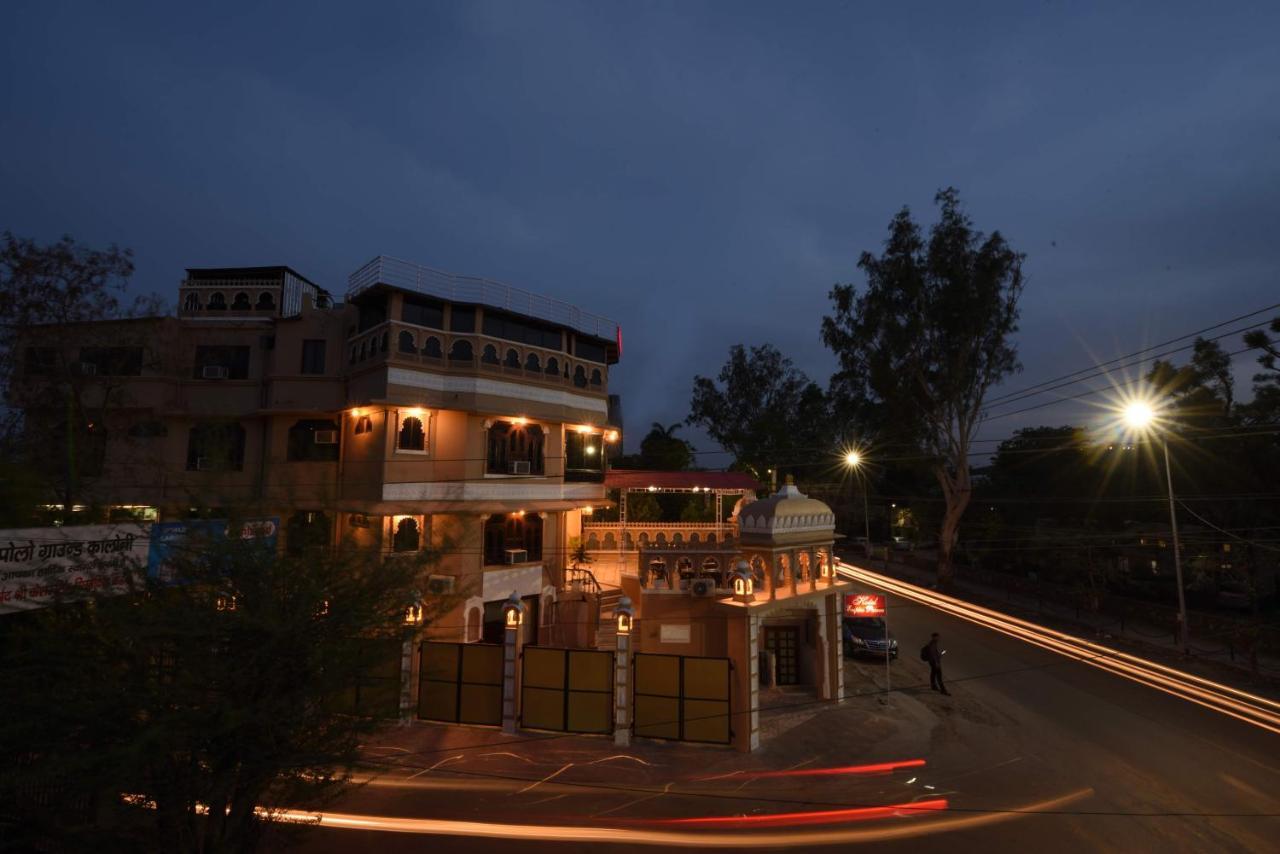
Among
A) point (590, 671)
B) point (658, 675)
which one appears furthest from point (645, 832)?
point (590, 671)

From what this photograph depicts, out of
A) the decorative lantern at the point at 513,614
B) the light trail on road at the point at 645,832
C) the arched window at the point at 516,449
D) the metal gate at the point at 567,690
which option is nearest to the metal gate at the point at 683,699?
the metal gate at the point at 567,690

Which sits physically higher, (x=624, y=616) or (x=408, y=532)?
(x=408, y=532)

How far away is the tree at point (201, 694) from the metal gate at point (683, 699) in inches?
320

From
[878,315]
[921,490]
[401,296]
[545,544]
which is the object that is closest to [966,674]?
[545,544]

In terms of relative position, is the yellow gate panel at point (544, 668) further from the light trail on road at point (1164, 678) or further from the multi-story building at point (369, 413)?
the light trail on road at point (1164, 678)

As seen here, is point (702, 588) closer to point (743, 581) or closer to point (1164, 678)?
point (743, 581)

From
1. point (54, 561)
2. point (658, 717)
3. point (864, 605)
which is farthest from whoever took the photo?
point (864, 605)

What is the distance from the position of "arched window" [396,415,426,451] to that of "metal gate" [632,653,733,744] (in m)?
10.2

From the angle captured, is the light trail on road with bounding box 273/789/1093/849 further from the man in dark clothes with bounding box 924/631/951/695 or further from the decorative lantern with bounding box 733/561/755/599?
the man in dark clothes with bounding box 924/631/951/695

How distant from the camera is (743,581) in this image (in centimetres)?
1495

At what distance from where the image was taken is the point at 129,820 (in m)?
6.72

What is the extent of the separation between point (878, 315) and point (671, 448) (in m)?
16.0

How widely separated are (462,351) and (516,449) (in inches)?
155

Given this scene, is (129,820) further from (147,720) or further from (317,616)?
(317,616)
